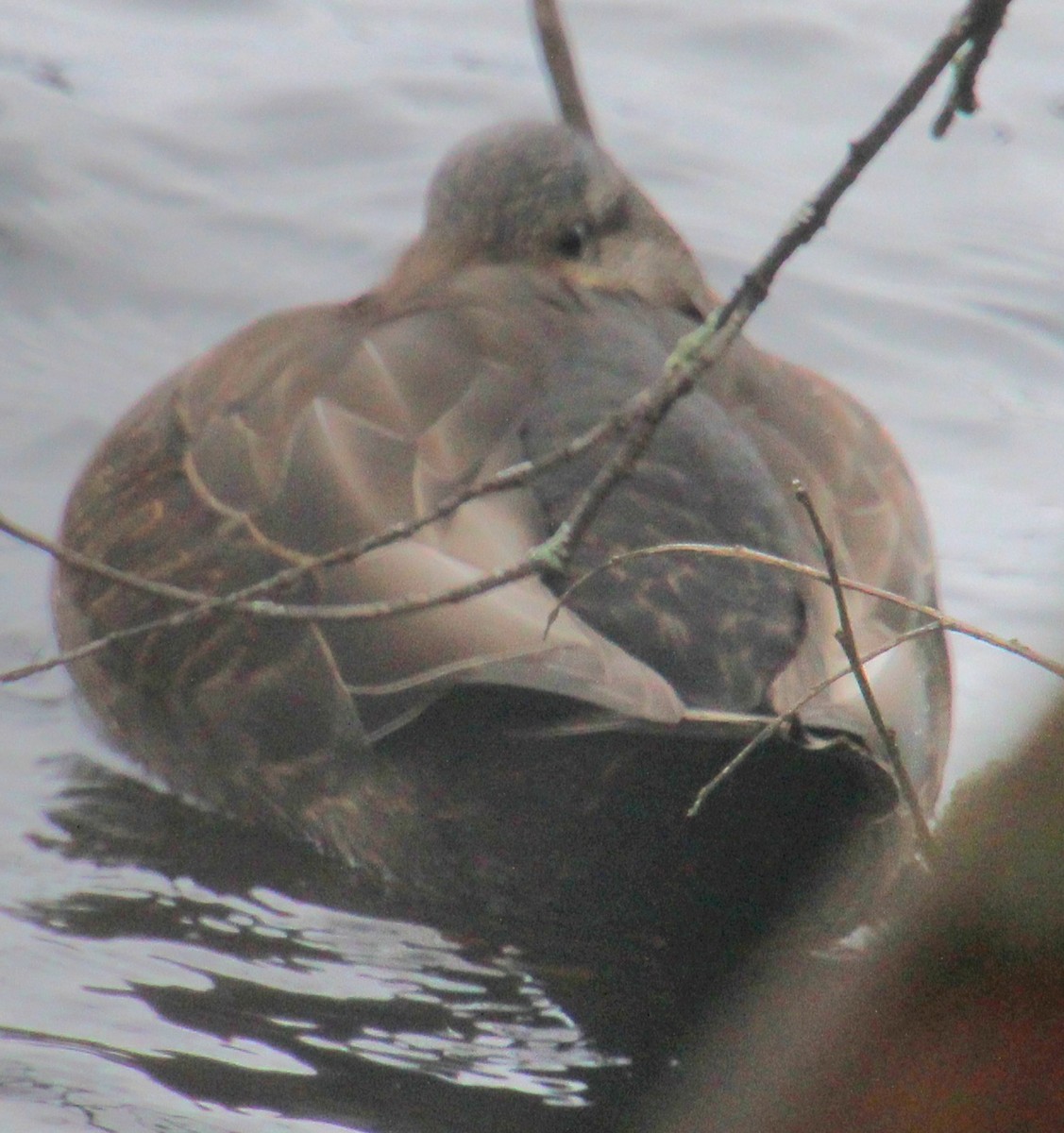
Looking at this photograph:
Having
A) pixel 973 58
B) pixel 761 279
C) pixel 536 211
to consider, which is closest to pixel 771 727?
pixel 761 279

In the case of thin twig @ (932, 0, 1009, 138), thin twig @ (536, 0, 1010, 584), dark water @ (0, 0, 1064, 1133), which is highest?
thin twig @ (932, 0, 1009, 138)

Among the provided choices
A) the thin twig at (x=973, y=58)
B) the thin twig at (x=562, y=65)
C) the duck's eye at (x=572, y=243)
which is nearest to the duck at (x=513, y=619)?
the duck's eye at (x=572, y=243)

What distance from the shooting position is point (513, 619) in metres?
3.79

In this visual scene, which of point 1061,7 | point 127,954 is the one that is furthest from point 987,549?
point 1061,7

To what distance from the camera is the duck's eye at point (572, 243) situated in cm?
543

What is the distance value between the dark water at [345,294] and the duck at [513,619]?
0.22 meters

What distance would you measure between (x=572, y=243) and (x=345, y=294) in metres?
2.13

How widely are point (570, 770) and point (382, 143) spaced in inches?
201

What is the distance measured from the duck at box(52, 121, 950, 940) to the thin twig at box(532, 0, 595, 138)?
2.98ft

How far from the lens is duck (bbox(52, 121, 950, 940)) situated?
12.5 feet

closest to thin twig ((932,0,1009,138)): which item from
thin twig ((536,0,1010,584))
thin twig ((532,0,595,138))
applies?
thin twig ((536,0,1010,584))

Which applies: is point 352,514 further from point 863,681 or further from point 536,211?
point 536,211

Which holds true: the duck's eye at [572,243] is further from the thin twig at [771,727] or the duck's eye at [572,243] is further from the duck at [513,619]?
the thin twig at [771,727]

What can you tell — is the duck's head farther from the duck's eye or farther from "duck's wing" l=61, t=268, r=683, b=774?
"duck's wing" l=61, t=268, r=683, b=774
